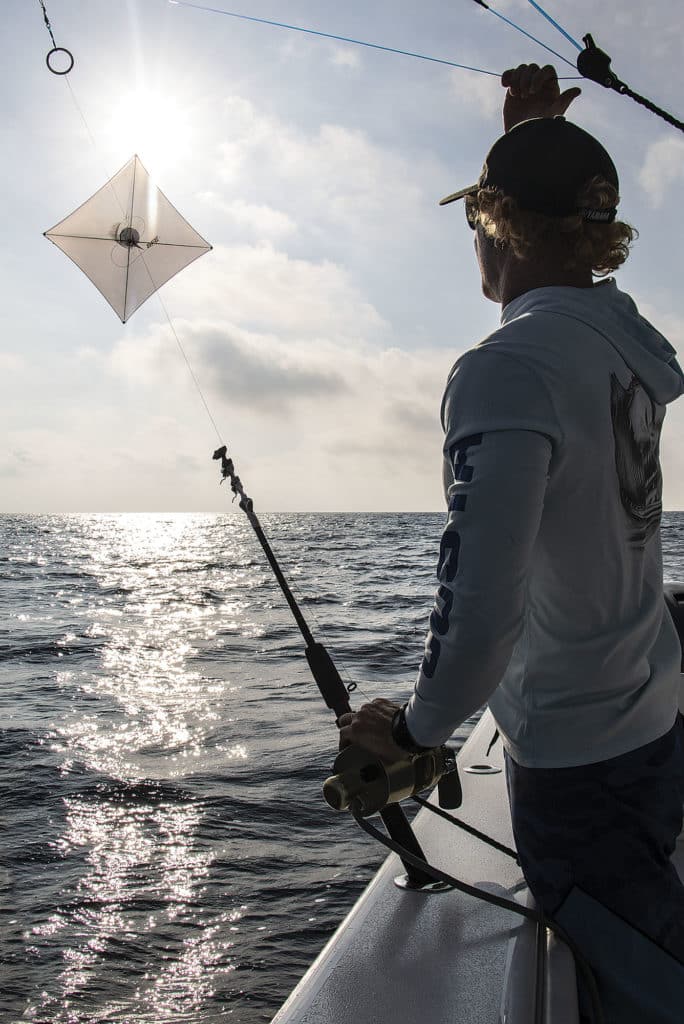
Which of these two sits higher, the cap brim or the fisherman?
the cap brim

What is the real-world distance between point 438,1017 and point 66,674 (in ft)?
32.4

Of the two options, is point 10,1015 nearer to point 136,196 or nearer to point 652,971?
point 652,971

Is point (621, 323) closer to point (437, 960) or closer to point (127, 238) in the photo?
point (437, 960)

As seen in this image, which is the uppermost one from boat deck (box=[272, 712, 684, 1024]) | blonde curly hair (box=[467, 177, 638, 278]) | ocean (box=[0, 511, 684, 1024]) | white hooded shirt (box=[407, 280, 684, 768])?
blonde curly hair (box=[467, 177, 638, 278])

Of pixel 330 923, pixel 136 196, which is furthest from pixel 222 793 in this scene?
pixel 136 196

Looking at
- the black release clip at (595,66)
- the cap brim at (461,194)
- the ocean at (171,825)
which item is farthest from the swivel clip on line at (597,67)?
the ocean at (171,825)

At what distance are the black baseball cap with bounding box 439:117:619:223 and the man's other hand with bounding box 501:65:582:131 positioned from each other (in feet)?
1.67

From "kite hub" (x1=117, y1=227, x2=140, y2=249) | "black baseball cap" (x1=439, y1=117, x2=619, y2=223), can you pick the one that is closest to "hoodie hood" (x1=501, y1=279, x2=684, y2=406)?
"black baseball cap" (x1=439, y1=117, x2=619, y2=223)

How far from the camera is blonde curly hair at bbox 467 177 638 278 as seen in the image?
1.34 meters

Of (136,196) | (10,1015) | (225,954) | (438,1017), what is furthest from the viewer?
(136,196)

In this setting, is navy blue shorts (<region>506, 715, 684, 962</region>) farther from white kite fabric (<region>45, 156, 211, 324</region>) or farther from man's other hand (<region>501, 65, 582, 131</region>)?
white kite fabric (<region>45, 156, 211, 324</region>)

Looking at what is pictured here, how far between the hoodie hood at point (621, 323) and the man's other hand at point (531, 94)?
64 cm

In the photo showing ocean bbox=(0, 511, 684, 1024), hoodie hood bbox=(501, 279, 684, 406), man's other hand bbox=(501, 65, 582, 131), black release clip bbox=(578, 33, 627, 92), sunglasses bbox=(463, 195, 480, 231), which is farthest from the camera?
ocean bbox=(0, 511, 684, 1024)

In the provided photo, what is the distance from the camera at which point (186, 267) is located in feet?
29.2
